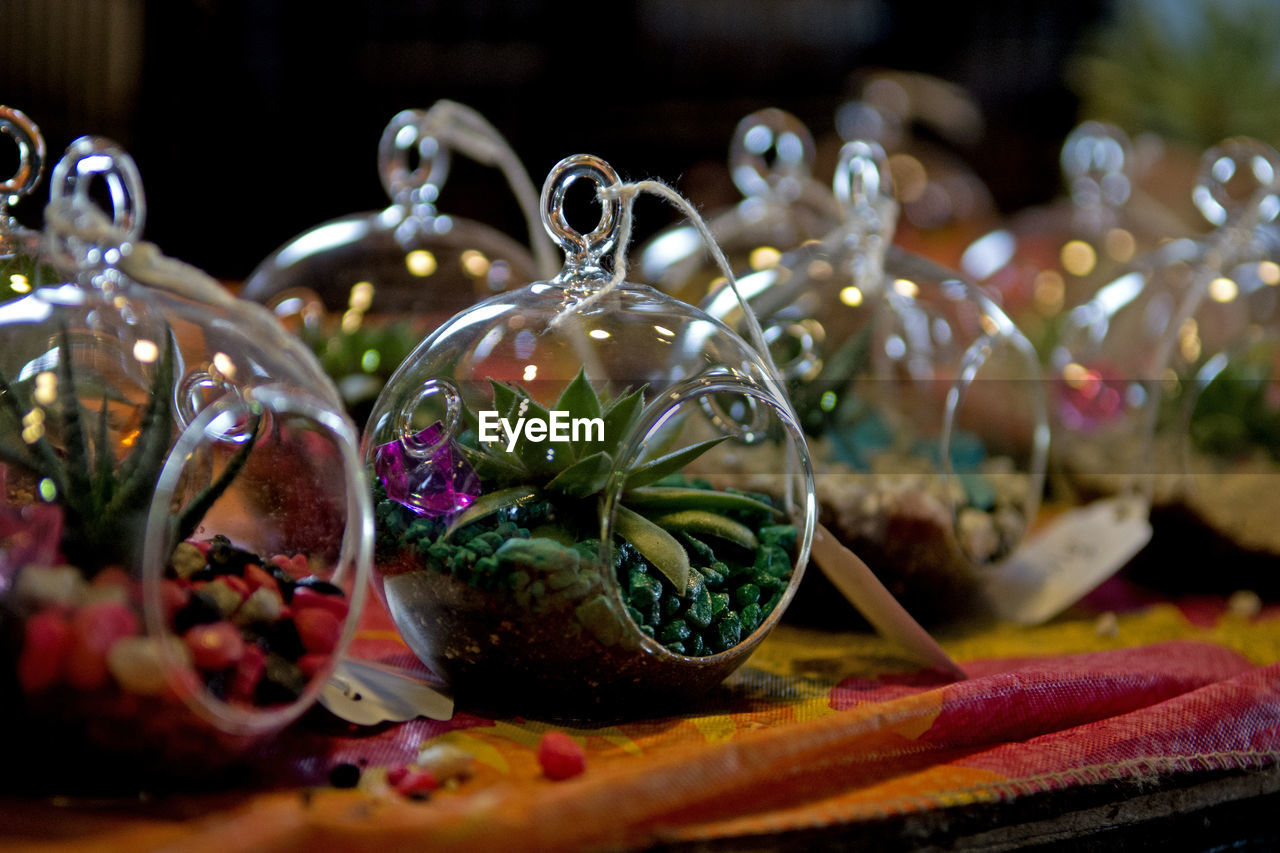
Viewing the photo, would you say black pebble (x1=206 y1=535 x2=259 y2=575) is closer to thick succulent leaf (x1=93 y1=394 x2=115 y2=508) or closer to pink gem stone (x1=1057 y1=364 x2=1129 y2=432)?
thick succulent leaf (x1=93 y1=394 x2=115 y2=508)

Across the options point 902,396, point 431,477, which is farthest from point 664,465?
point 902,396


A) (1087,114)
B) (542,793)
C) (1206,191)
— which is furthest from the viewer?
(1087,114)

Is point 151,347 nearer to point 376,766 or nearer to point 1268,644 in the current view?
point 376,766

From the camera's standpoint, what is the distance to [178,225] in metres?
2.73

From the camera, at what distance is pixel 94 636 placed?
0.60m

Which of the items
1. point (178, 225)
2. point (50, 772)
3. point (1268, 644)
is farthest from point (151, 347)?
point (178, 225)

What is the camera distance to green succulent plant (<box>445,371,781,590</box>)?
76 cm

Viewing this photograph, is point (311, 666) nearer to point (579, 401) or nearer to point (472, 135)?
point (579, 401)

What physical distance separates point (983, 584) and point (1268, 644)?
0.28m

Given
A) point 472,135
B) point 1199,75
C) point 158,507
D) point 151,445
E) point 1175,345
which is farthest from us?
point 1199,75

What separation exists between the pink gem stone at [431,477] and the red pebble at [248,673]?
167mm

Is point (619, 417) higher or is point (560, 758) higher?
point (619, 417)

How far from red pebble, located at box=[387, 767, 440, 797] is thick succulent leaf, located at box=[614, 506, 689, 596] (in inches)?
7.7

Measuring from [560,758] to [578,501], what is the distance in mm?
168
